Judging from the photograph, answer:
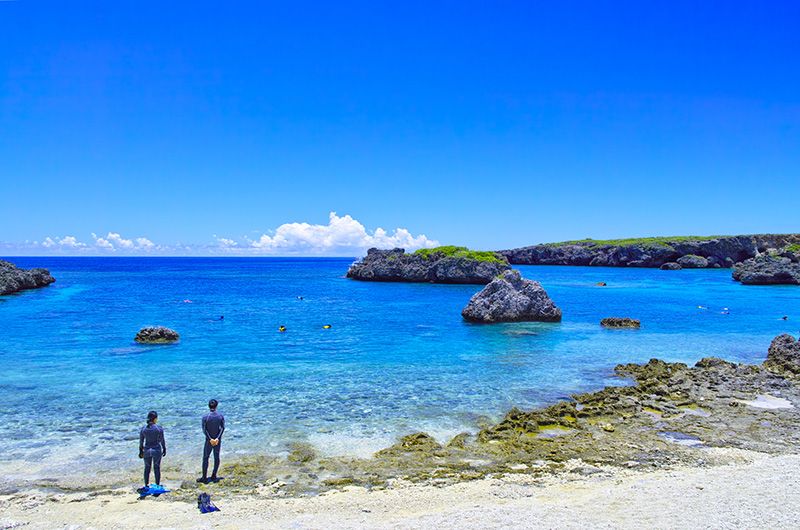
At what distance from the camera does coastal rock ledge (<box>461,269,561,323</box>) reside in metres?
45.7

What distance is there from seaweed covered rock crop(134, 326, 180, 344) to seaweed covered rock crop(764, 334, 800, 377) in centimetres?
3424

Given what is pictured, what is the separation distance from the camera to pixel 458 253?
3794 inches

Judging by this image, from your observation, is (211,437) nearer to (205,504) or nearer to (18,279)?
(205,504)

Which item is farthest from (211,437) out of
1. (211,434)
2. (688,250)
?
(688,250)

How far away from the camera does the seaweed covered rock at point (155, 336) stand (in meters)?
36.2

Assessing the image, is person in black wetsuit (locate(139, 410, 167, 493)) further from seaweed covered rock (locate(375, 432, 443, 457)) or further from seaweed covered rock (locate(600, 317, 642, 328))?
seaweed covered rock (locate(600, 317, 642, 328))

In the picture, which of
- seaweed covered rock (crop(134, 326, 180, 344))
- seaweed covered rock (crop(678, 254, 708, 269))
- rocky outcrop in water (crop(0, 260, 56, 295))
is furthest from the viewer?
seaweed covered rock (crop(678, 254, 708, 269))

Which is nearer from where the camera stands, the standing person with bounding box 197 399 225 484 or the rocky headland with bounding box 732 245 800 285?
the standing person with bounding box 197 399 225 484

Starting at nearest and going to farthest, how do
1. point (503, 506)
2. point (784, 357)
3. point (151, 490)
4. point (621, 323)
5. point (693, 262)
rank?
point (503, 506) < point (151, 490) < point (784, 357) < point (621, 323) < point (693, 262)

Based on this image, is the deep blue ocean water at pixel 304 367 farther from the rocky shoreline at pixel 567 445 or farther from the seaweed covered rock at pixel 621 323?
the rocky shoreline at pixel 567 445

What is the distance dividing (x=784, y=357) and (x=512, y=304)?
2034 cm

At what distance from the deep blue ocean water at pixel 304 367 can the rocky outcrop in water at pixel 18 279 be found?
70.1 feet

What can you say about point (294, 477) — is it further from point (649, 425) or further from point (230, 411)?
point (649, 425)

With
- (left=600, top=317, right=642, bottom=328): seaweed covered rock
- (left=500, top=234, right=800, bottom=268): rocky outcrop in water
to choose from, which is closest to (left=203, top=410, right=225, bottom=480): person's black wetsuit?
(left=600, top=317, right=642, bottom=328): seaweed covered rock
